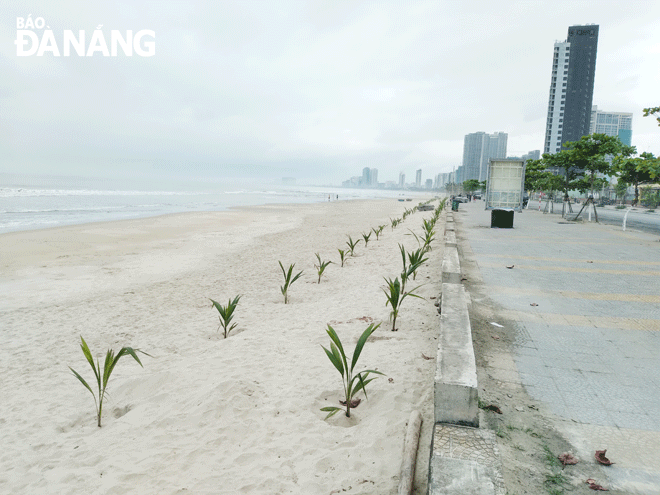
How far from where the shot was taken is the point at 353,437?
2541 millimetres

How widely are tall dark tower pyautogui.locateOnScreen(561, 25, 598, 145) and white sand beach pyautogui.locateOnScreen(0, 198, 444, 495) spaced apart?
3766 inches

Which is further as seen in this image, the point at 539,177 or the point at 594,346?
the point at 539,177

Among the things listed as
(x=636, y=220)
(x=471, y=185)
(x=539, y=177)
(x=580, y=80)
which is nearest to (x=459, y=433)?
(x=636, y=220)

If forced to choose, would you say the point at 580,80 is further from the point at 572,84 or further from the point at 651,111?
the point at 651,111

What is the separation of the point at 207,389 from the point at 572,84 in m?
103

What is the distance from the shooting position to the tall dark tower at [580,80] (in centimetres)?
8338

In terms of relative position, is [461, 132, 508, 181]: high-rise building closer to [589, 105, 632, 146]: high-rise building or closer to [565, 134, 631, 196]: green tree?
[589, 105, 632, 146]: high-rise building

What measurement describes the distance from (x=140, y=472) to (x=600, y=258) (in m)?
8.49

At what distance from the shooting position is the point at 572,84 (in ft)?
278

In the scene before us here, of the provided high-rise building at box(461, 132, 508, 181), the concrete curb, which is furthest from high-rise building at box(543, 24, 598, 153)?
the concrete curb

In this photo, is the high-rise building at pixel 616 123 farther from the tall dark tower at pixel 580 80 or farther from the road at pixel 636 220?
the road at pixel 636 220

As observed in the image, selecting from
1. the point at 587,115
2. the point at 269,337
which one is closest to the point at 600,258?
the point at 269,337

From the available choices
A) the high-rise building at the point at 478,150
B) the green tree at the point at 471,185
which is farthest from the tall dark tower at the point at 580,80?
the high-rise building at the point at 478,150

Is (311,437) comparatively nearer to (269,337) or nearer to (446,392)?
(446,392)
